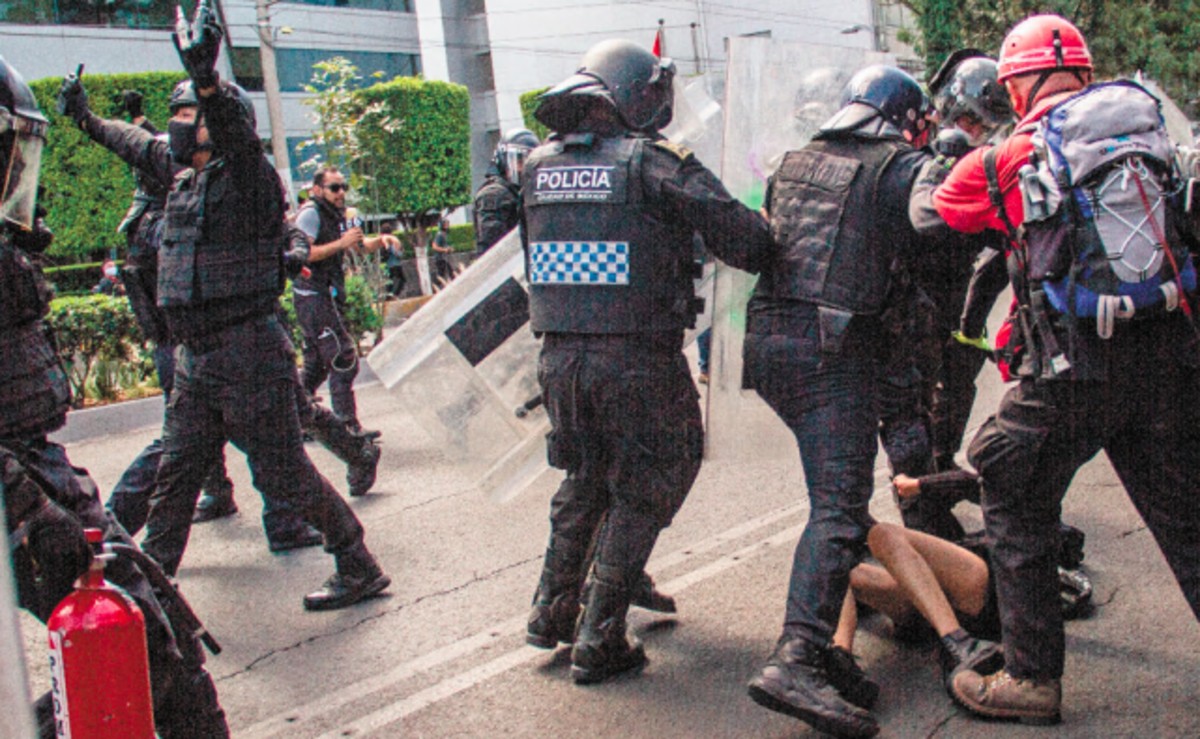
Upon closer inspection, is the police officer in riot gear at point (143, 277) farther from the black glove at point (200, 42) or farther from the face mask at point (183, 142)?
the black glove at point (200, 42)

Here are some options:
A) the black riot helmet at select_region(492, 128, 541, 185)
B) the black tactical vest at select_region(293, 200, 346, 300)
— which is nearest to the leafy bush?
the black tactical vest at select_region(293, 200, 346, 300)

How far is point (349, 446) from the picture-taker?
21.7 ft

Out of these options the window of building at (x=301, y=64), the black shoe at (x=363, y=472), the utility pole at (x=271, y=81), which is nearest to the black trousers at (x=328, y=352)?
the black shoe at (x=363, y=472)

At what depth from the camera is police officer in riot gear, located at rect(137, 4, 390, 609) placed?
4516 millimetres

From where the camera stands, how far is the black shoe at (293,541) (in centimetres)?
578

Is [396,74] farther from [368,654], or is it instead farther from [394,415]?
[368,654]

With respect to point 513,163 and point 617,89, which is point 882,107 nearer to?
A: point 617,89

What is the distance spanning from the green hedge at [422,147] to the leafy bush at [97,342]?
20.7 meters

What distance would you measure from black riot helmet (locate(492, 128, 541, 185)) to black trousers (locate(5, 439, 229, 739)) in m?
3.79

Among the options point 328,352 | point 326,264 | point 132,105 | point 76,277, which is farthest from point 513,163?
point 76,277

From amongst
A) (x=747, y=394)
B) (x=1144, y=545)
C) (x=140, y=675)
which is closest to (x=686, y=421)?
(x=747, y=394)

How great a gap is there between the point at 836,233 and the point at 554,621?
1.57m

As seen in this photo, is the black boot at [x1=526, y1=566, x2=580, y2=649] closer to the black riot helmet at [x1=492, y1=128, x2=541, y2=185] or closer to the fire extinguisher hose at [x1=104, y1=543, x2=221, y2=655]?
the fire extinguisher hose at [x1=104, y1=543, x2=221, y2=655]

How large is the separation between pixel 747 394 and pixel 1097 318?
1546mm
